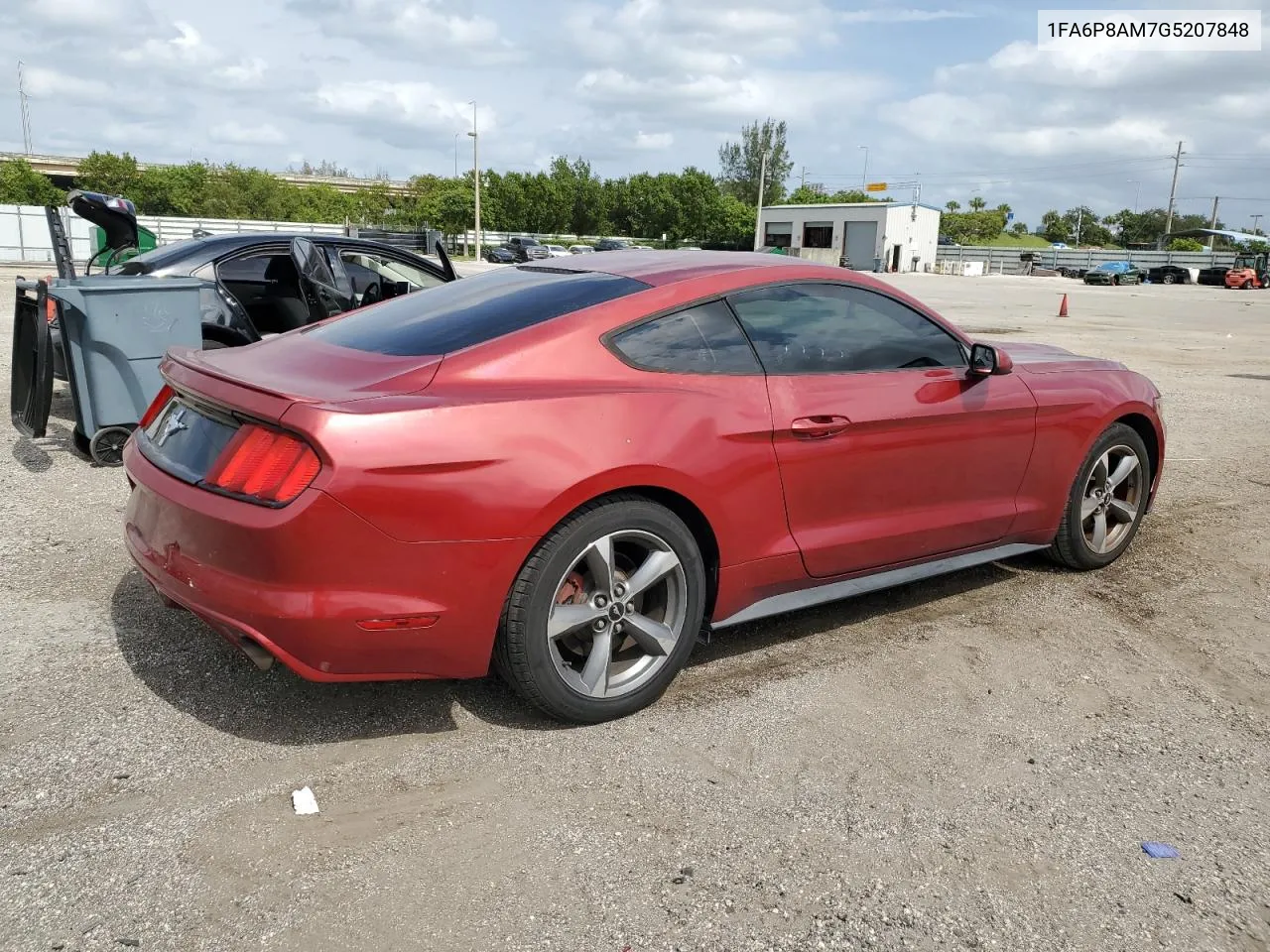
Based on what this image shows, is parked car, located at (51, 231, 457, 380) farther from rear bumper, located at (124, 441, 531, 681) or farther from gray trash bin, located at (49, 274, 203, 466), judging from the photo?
rear bumper, located at (124, 441, 531, 681)

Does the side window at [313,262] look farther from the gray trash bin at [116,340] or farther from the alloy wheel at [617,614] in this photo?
the alloy wheel at [617,614]

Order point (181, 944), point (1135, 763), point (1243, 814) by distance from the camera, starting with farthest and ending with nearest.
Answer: point (1135, 763)
point (1243, 814)
point (181, 944)

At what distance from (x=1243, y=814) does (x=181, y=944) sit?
2.83m

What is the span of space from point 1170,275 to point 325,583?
215 feet

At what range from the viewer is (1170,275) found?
58.7 m

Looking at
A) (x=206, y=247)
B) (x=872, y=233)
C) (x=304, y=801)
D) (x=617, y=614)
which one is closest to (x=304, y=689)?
(x=304, y=801)

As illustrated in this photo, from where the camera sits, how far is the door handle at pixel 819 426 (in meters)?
3.57

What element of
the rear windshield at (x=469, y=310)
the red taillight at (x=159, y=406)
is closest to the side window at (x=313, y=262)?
the rear windshield at (x=469, y=310)

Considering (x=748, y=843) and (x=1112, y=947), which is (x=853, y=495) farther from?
(x=1112, y=947)

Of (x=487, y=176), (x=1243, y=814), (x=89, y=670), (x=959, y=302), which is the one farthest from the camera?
(x=487, y=176)

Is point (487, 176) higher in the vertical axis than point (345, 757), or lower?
higher

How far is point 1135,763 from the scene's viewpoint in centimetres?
317

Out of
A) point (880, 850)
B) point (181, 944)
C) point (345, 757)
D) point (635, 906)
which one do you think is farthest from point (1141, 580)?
point (181, 944)

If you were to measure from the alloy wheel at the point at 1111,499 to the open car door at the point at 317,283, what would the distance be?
4.79 m
